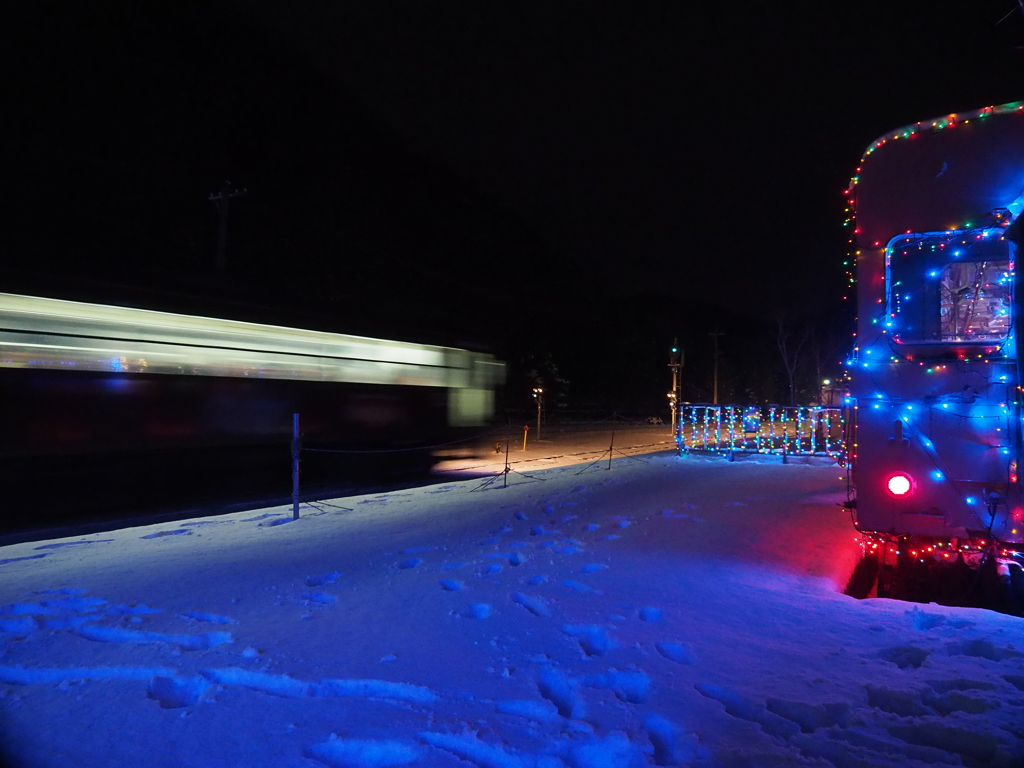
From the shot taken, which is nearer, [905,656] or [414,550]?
[905,656]

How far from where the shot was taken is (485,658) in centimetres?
369

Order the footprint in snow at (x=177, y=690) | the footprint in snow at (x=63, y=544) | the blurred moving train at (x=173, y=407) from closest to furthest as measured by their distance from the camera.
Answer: the footprint in snow at (x=177, y=690)
the footprint in snow at (x=63, y=544)
the blurred moving train at (x=173, y=407)

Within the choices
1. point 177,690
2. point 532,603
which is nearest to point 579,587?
point 532,603

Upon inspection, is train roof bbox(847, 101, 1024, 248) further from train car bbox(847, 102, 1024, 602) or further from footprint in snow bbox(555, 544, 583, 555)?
footprint in snow bbox(555, 544, 583, 555)

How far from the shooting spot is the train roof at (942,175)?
477 centimetres

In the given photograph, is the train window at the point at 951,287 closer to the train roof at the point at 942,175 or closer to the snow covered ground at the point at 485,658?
the train roof at the point at 942,175

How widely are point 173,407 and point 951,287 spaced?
838 centimetres

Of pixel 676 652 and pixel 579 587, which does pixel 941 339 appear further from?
pixel 579 587

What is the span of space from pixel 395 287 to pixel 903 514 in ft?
114

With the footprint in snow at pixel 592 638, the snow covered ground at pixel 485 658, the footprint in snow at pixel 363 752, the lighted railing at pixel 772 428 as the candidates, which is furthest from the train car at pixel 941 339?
the lighted railing at pixel 772 428

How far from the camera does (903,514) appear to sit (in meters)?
4.91

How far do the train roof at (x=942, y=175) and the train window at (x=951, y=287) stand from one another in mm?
120

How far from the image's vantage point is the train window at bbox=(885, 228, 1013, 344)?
4664mm

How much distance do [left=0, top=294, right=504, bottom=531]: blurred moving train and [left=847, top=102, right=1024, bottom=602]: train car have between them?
25.1ft
